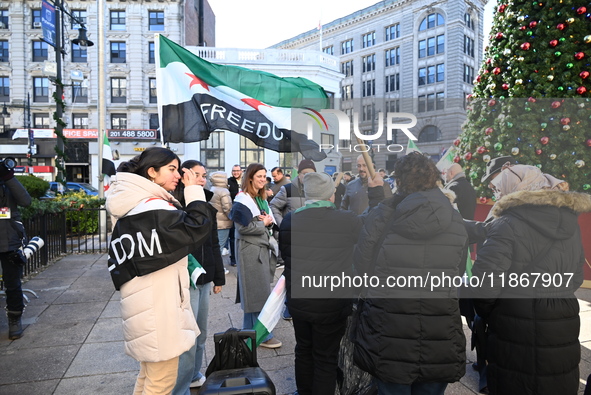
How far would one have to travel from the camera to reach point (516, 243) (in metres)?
2.63

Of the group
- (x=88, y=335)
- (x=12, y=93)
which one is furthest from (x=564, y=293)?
(x=12, y=93)

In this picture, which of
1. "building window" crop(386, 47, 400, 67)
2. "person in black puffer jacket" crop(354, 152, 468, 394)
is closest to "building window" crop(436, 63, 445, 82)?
"building window" crop(386, 47, 400, 67)

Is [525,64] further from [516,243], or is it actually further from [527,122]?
[516,243]

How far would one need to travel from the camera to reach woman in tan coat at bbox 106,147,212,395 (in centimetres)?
231

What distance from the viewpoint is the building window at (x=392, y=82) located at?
44125 mm

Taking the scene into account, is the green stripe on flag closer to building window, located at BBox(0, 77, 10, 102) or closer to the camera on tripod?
the camera on tripod

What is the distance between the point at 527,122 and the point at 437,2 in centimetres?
4022

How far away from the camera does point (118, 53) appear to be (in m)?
33.2

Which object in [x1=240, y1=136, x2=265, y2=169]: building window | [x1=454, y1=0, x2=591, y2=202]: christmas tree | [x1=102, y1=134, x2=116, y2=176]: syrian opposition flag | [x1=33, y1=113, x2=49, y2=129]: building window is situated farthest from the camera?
[x1=33, y1=113, x2=49, y2=129]: building window

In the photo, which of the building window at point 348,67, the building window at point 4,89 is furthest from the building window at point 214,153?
the building window at point 348,67

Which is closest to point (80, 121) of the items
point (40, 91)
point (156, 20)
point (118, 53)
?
point (40, 91)

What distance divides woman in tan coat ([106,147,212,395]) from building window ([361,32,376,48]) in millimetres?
48314

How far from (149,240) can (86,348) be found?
2.80 metres

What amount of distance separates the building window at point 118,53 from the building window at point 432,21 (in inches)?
1158
